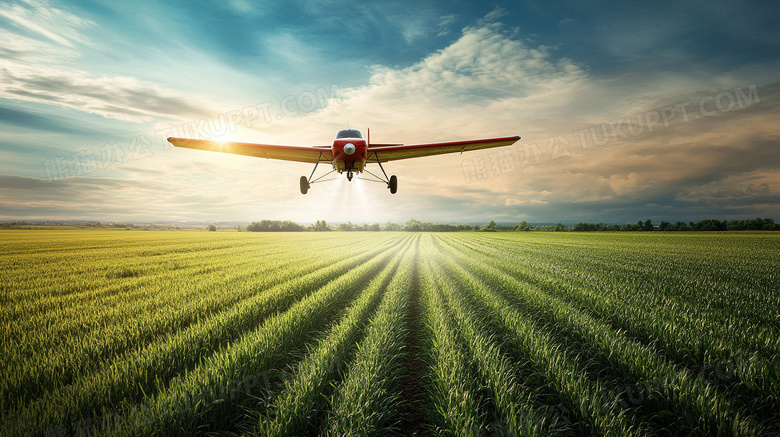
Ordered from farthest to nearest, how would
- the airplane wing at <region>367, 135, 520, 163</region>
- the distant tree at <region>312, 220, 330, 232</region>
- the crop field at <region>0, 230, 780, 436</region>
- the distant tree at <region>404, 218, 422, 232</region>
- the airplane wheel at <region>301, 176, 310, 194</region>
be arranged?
the distant tree at <region>404, 218, 422, 232</region>, the distant tree at <region>312, 220, 330, 232</region>, the airplane wheel at <region>301, 176, 310, 194</region>, the airplane wing at <region>367, 135, 520, 163</region>, the crop field at <region>0, 230, 780, 436</region>

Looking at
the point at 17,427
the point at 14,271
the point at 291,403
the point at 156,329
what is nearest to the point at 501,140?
the point at 291,403

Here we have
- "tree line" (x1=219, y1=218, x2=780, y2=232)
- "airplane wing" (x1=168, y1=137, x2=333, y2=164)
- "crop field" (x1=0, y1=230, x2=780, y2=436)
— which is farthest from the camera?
"tree line" (x1=219, y1=218, x2=780, y2=232)

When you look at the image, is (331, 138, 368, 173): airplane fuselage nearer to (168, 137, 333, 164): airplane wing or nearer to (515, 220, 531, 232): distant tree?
(168, 137, 333, 164): airplane wing

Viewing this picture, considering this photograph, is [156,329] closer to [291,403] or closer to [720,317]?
[291,403]

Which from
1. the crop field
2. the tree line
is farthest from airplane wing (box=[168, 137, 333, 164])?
the tree line

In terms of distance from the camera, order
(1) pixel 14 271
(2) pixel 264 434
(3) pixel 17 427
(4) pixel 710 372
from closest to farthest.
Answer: (3) pixel 17 427
(2) pixel 264 434
(4) pixel 710 372
(1) pixel 14 271

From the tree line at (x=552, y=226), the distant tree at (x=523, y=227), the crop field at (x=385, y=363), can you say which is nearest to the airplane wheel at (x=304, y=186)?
the crop field at (x=385, y=363)
